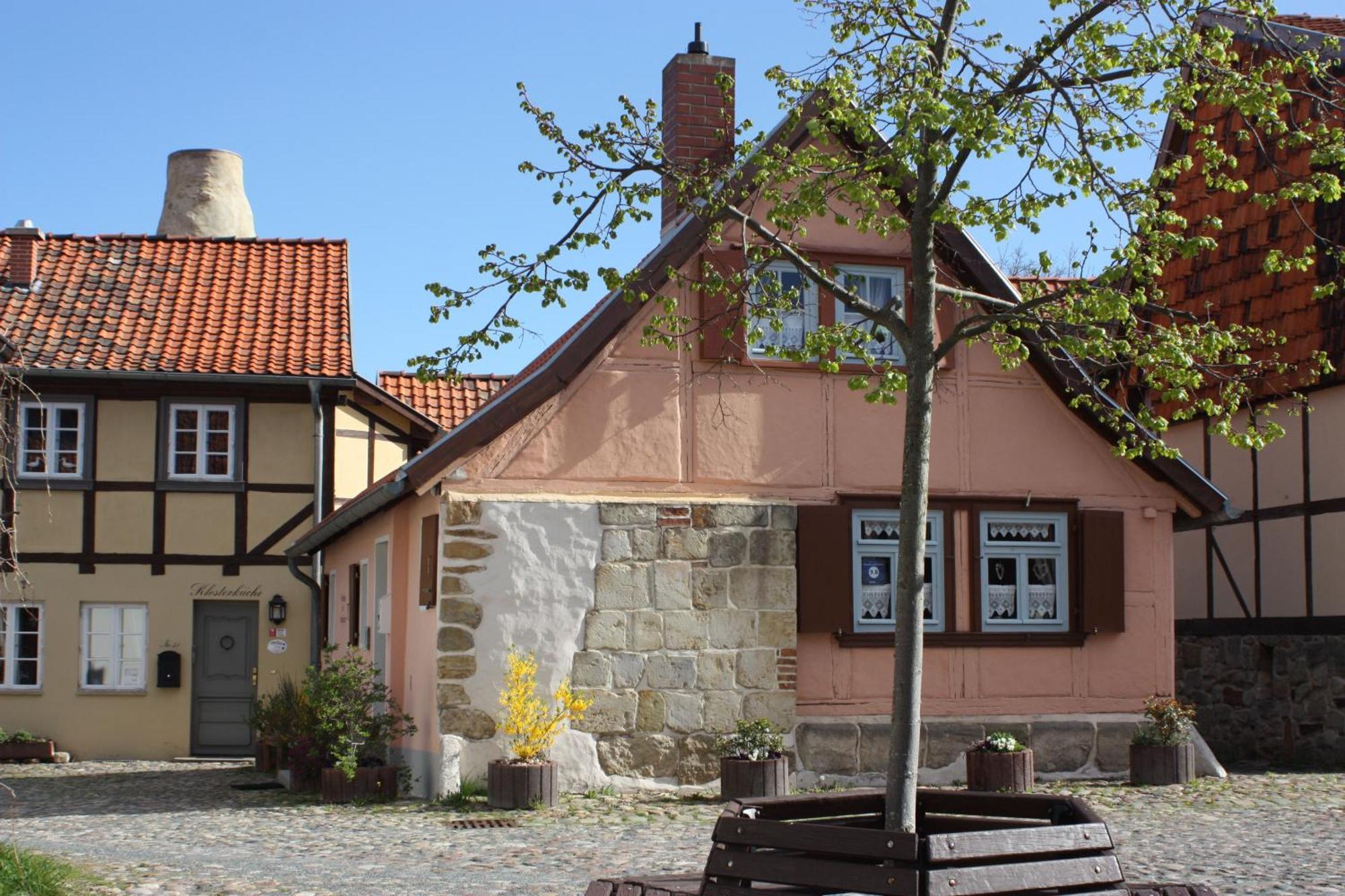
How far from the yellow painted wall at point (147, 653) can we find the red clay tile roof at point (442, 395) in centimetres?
438

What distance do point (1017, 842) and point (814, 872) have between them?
0.68 meters

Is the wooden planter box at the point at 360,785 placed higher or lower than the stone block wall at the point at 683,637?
lower

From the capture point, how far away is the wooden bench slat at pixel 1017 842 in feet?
16.8

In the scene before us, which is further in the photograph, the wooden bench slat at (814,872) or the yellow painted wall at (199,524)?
the yellow painted wall at (199,524)

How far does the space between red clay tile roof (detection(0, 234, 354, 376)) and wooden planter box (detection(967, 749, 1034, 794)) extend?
→ 10.6 meters

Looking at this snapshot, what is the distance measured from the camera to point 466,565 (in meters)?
12.4

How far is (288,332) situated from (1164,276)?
11038mm

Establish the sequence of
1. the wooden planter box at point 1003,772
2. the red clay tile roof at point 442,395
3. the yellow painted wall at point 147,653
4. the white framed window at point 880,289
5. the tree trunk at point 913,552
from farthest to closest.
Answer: the red clay tile roof at point 442,395
the yellow painted wall at point 147,653
the white framed window at point 880,289
the wooden planter box at point 1003,772
the tree trunk at point 913,552

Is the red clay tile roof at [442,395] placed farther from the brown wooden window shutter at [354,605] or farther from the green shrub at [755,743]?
the green shrub at [755,743]

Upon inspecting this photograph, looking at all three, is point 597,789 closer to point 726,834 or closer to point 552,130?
point 552,130

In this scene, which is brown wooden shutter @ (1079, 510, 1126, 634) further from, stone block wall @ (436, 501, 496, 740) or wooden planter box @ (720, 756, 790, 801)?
stone block wall @ (436, 501, 496, 740)

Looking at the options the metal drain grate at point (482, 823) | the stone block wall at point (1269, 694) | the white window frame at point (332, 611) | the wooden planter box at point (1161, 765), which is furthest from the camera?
the white window frame at point (332, 611)

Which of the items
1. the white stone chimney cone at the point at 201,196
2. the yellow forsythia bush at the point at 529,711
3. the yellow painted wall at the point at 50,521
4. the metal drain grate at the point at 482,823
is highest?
the white stone chimney cone at the point at 201,196

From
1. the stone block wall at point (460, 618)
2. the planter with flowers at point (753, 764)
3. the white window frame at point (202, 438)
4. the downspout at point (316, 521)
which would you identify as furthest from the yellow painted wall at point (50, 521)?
the planter with flowers at point (753, 764)
